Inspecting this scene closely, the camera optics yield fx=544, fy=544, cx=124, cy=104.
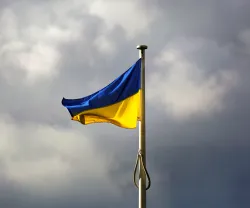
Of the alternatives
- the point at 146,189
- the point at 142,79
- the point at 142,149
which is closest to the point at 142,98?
the point at 142,79

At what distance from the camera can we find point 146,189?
80.4 feet

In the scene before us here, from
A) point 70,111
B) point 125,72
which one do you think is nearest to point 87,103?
point 70,111

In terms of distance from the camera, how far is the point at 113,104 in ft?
88.2

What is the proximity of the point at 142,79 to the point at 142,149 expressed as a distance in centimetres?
361

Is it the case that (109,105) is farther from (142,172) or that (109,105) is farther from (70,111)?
(142,172)

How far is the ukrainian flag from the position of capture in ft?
87.5

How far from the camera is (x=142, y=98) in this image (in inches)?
1025

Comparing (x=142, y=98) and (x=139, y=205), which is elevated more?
(x=142, y=98)

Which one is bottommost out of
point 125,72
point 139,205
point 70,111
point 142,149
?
point 139,205

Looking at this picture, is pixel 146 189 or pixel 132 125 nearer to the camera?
pixel 146 189

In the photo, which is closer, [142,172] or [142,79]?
[142,172]

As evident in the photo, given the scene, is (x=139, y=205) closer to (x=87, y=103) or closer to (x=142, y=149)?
Answer: (x=142, y=149)

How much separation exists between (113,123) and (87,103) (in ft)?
5.33

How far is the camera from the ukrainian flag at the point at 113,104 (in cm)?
2666
